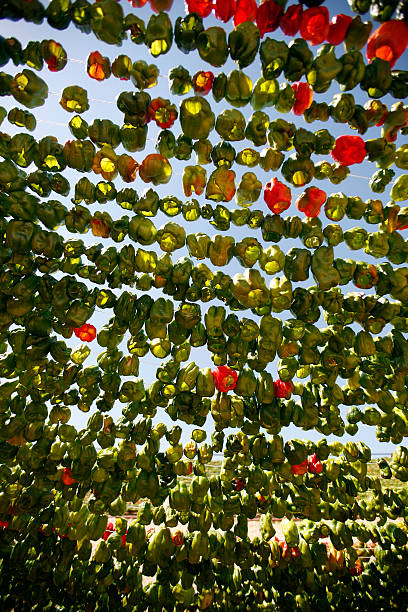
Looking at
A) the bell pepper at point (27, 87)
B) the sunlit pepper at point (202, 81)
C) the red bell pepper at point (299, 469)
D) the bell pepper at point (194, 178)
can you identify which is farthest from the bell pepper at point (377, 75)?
the red bell pepper at point (299, 469)

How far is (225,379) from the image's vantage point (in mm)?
1517

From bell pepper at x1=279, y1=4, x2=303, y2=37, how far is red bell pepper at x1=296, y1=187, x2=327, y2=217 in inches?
19.9

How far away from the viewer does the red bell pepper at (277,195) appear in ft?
4.23

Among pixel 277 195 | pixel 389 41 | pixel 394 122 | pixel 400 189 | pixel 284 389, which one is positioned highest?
pixel 389 41

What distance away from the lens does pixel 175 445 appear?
1672 millimetres

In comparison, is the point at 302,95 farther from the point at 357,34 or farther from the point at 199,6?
the point at 199,6

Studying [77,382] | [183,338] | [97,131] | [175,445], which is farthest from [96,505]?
[97,131]

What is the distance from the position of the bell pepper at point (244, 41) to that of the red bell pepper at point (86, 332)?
1.17 meters

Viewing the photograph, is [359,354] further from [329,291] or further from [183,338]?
[183,338]

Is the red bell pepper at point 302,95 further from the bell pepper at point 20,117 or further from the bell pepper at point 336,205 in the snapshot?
the bell pepper at point 20,117

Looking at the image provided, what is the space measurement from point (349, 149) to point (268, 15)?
505 mm

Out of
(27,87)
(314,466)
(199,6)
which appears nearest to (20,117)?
(27,87)

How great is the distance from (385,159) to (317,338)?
0.72 metres

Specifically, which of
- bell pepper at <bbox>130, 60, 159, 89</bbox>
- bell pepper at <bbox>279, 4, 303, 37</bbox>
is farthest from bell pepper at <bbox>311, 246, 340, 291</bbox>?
bell pepper at <bbox>130, 60, 159, 89</bbox>
